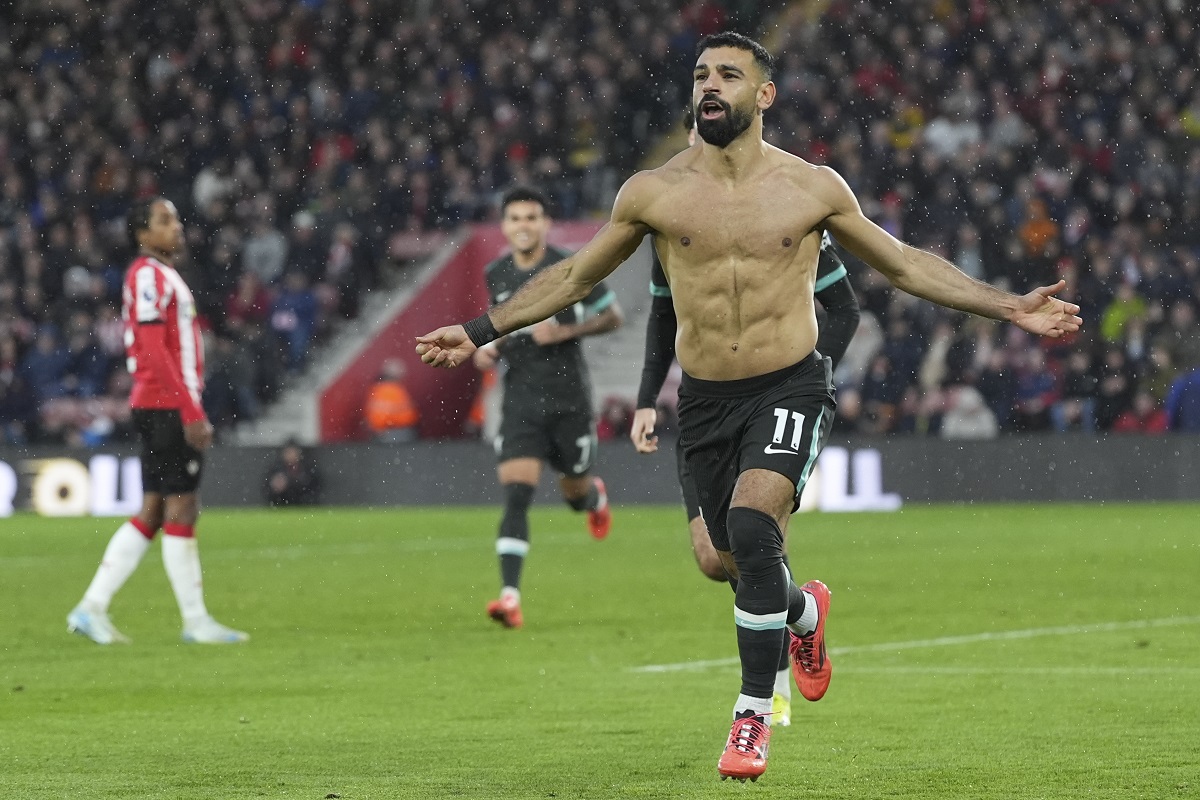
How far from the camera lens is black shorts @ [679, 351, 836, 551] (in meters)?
6.57

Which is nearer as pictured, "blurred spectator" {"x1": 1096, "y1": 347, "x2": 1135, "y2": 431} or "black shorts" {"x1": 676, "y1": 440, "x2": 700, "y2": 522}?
"black shorts" {"x1": 676, "y1": 440, "x2": 700, "y2": 522}

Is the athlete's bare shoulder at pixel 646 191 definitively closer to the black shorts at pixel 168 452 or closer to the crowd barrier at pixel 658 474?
the black shorts at pixel 168 452

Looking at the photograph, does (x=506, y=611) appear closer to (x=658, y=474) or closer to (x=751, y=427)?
(x=751, y=427)

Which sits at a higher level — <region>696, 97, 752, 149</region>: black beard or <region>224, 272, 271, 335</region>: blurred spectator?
<region>224, 272, 271, 335</region>: blurred spectator

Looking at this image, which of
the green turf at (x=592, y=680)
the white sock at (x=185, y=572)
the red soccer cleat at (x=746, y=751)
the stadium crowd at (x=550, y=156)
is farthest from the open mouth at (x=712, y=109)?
the stadium crowd at (x=550, y=156)

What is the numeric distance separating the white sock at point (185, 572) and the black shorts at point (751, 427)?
4666 millimetres

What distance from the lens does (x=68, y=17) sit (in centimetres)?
3234

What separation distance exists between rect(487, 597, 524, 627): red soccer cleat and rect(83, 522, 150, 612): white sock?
6.36 ft

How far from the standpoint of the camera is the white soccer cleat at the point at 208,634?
35.9 feet

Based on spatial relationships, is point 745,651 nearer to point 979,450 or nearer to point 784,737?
point 784,737

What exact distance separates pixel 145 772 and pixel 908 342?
17.7 metres

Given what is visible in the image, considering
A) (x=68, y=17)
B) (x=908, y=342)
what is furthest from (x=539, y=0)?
(x=908, y=342)

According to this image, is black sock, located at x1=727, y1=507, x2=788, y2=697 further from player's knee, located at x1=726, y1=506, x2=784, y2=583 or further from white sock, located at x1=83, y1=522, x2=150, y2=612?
white sock, located at x1=83, y1=522, x2=150, y2=612

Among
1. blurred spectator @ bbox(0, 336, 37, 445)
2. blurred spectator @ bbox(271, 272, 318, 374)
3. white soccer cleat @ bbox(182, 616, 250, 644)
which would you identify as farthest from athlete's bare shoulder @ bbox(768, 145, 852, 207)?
blurred spectator @ bbox(271, 272, 318, 374)
